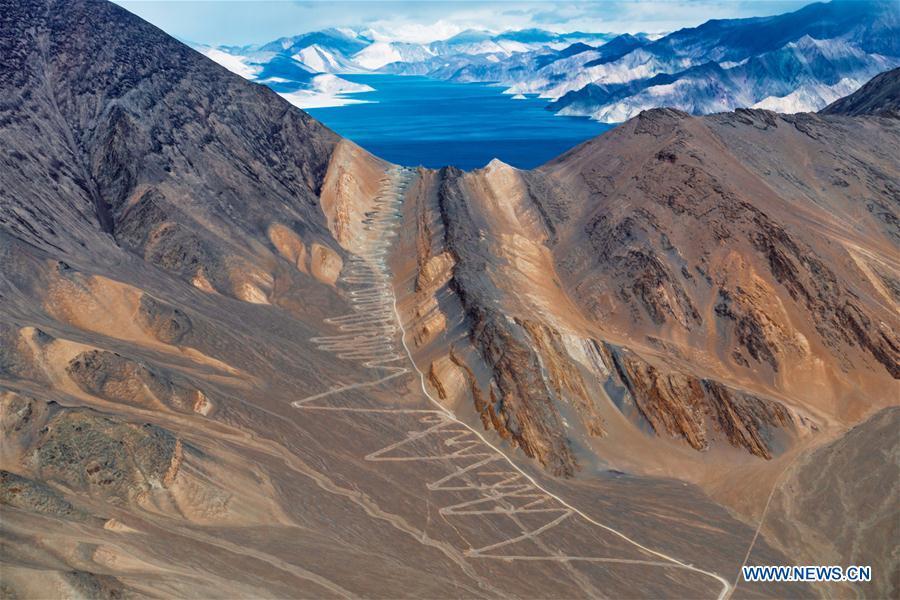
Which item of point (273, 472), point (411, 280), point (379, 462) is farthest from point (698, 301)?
point (273, 472)

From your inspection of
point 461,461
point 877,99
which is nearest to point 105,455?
point 461,461

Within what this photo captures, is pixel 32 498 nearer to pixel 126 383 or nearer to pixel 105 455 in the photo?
pixel 105 455

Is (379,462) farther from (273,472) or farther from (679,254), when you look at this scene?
(679,254)

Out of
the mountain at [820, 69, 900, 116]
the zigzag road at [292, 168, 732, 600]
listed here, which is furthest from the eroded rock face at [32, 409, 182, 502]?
the mountain at [820, 69, 900, 116]

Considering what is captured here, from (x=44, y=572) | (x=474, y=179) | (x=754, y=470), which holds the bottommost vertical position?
(x=754, y=470)

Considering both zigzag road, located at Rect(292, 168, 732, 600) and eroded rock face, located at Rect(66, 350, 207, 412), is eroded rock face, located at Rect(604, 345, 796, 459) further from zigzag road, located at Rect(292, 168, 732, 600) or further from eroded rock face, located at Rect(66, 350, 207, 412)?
eroded rock face, located at Rect(66, 350, 207, 412)
